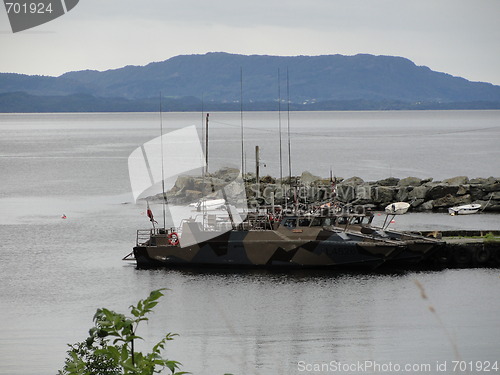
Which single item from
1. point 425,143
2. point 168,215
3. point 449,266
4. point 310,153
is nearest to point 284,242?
point 449,266

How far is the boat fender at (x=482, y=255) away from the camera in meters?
40.5

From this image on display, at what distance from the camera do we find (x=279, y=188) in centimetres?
6731

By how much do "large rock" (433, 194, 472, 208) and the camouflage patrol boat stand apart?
27.3 m

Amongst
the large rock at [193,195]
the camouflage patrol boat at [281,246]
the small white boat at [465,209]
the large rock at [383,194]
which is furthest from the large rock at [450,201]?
the camouflage patrol boat at [281,246]

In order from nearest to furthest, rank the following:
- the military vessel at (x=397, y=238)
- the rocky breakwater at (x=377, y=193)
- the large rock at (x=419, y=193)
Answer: the military vessel at (x=397, y=238) < the rocky breakwater at (x=377, y=193) < the large rock at (x=419, y=193)

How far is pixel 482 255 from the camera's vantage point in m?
40.5

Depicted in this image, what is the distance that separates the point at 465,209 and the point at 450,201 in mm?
2584

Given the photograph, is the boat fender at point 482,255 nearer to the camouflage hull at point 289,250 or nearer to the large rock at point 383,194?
the camouflage hull at point 289,250

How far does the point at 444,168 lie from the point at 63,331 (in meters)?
85.6

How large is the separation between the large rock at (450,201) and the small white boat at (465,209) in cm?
172

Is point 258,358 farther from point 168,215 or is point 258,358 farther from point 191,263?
point 168,215

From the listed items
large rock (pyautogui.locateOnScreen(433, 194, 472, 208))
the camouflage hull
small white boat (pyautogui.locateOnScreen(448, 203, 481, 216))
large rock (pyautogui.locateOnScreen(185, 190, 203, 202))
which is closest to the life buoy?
the camouflage hull

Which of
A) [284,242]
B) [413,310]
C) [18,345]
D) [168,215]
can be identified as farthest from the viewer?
[168,215]

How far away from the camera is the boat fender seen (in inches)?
1594
